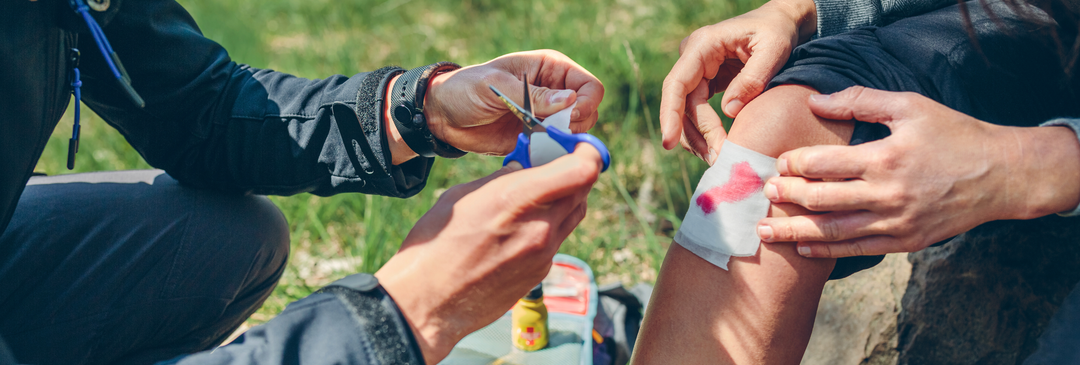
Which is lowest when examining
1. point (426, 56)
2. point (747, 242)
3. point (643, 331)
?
point (426, 56)

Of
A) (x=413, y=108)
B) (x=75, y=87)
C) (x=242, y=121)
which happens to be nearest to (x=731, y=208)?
(x=413, y=108)

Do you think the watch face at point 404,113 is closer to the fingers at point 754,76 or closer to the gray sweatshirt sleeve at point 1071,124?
the fingers at point 754,76

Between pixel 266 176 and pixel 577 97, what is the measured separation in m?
0.74

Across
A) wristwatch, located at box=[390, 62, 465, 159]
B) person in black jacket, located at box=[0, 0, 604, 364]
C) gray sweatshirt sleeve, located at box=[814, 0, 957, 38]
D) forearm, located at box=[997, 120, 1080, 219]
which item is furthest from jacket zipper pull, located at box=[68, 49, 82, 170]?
forearm, located at box=[997, 120, 1080, 219]

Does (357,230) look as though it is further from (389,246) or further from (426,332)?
(426,332)

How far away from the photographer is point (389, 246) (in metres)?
2.19

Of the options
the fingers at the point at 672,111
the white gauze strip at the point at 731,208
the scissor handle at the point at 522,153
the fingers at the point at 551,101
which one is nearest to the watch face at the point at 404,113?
the fingers at the point at 551,101

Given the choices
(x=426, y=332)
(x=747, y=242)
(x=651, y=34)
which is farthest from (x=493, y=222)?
(x=651, y=34)

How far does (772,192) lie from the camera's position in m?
1.08

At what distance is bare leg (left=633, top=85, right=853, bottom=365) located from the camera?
1.09 metres

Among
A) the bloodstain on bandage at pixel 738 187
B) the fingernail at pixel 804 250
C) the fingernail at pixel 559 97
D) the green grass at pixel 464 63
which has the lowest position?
the green grass at pixel 464 63

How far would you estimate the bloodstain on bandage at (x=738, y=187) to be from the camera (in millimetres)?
1107

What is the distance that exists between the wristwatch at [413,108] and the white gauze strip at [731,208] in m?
0.63

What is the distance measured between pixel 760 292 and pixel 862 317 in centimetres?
60
